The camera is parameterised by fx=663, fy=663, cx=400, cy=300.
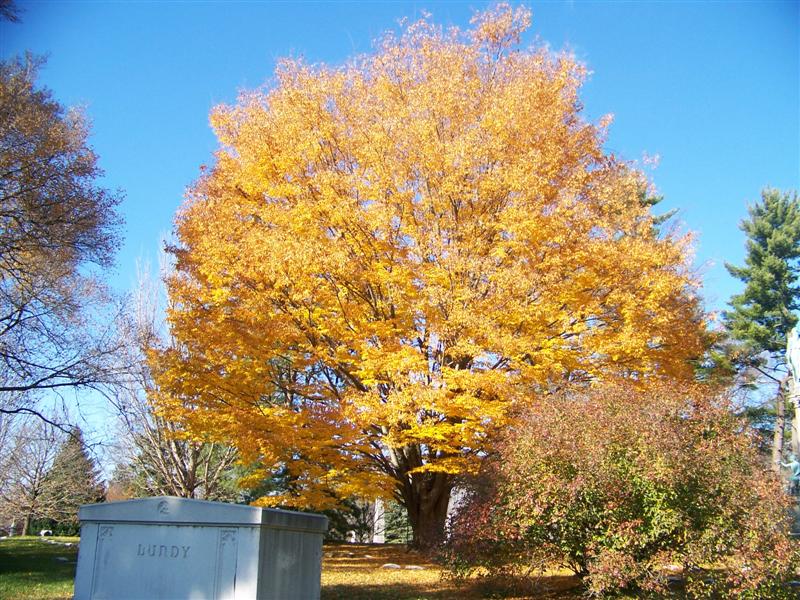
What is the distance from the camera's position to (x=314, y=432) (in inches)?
488

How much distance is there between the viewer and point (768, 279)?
33.3m

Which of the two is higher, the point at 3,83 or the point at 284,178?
the point at 3,83

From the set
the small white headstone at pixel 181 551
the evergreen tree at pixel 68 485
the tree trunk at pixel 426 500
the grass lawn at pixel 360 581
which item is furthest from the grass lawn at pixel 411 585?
the evergreen tree at pixel 68 485

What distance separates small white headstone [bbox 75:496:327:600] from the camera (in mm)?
7762

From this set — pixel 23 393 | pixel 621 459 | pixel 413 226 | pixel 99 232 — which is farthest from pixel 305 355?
pixel 621 459

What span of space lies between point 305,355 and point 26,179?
6.45 meters

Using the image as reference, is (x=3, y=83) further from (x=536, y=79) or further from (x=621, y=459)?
(x=621, y=459)

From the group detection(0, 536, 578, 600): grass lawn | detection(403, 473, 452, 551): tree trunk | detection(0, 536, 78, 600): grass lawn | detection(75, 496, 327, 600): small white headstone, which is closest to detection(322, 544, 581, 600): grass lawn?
detection(0, 536, 578, 600): grass lawn

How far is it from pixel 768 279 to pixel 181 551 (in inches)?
1312

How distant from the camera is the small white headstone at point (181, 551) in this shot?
7.76 meters

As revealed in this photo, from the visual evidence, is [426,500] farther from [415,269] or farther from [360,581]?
[415,269]

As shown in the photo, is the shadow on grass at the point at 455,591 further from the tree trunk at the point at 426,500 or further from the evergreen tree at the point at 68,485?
the evergreen tree at the point at 68,485

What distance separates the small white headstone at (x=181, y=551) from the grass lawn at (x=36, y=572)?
7.65 feet

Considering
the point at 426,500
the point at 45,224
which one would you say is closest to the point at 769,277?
the point at 426,500
